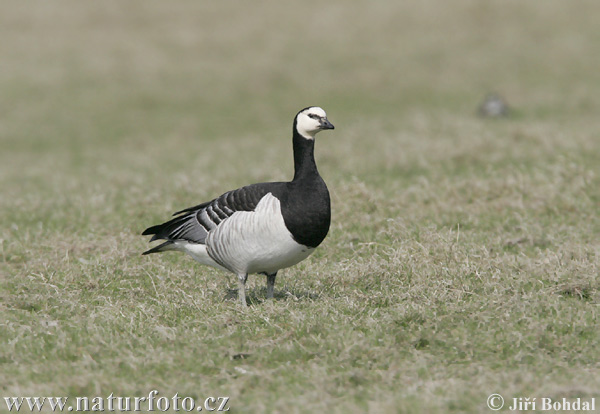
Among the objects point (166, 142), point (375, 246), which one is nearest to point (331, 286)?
point (375, 246)

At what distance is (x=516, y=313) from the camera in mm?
7258

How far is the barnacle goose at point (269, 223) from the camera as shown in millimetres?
7738

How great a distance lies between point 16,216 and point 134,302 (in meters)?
5.65

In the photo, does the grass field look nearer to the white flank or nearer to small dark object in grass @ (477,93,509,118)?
the white flank

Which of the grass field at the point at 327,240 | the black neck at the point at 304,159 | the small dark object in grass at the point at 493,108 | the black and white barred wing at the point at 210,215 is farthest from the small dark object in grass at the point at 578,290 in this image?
the small dark object in grass at the point at 493,108

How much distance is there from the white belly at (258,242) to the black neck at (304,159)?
0.41m

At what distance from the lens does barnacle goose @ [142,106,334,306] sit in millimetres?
7738

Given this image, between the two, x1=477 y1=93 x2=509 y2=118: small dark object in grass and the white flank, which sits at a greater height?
x1=477 y1=93 x2=509 y2=118: small dark object in grass

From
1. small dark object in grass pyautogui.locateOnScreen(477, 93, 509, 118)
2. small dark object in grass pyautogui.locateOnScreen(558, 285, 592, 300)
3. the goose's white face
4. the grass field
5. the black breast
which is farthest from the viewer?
small dark object in grass pyautogui.locateOnScreen(477, 93, 509, 118)

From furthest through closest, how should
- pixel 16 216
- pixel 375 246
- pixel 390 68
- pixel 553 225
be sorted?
pixel 390 68, pixel 16 216, pixel 553 225, pixel 375 246

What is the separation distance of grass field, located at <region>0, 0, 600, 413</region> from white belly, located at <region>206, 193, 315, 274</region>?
467 mm

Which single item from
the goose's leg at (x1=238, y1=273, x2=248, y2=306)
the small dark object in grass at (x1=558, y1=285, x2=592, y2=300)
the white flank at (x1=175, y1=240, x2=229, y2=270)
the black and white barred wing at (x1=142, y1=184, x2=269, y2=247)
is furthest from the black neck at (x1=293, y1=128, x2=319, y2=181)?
the small dark object in grass at (x1=558, y1=285, x2=592, y2=300)

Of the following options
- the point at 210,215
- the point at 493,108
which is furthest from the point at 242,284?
→ the point at 493,108

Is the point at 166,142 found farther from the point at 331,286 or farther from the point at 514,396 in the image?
the point at 514,396
